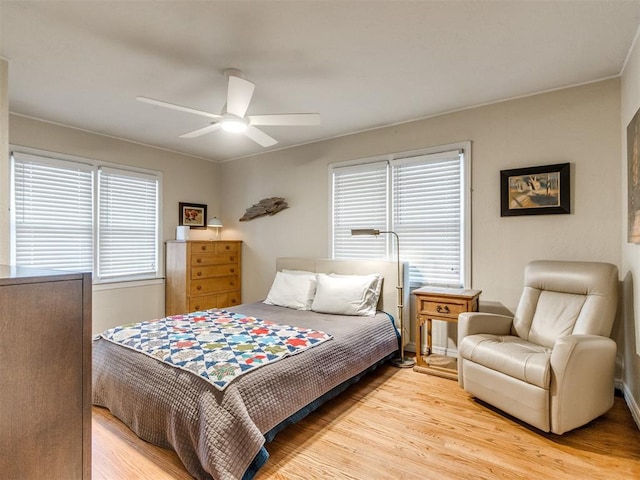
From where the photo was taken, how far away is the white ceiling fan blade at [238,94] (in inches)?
87.1

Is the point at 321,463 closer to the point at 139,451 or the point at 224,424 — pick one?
the point at 224,424

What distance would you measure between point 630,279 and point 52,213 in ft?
17.3

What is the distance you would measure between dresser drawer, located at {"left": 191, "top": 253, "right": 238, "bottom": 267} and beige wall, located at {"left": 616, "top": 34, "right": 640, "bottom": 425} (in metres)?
4.30

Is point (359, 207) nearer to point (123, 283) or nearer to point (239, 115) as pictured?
point (239, 115)

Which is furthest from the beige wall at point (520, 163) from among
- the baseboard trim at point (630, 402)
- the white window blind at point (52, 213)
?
the white window blind at point (52, 213)

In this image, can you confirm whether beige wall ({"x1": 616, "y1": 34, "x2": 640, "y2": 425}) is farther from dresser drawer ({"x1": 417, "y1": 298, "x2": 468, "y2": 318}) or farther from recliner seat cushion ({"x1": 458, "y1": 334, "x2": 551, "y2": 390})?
dresser drawer ({"x1": 417, "y1": 298, "x2": 468, "y2": 318})

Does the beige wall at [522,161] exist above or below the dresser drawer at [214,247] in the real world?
above

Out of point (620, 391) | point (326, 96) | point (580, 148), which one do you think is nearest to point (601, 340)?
point (620, 391)

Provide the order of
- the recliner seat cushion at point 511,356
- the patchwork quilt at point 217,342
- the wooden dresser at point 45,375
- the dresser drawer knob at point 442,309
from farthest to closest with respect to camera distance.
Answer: the dresser drawer knob at point 442,309 < the recliner seat cushion at point 511,356 < the patchwork quilt at point 217,342 < the wooden dresser at point 45,375

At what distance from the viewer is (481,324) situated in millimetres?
2707

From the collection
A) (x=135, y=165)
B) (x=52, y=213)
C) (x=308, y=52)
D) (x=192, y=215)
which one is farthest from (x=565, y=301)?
(x=52, y=213)

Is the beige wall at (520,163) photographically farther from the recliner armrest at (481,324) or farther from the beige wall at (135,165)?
the beige wall at (135,165)

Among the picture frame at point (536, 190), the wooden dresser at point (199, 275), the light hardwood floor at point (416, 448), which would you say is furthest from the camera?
the wooden dresser at point (199, 275)

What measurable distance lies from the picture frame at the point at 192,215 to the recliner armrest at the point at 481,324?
3.80 m
